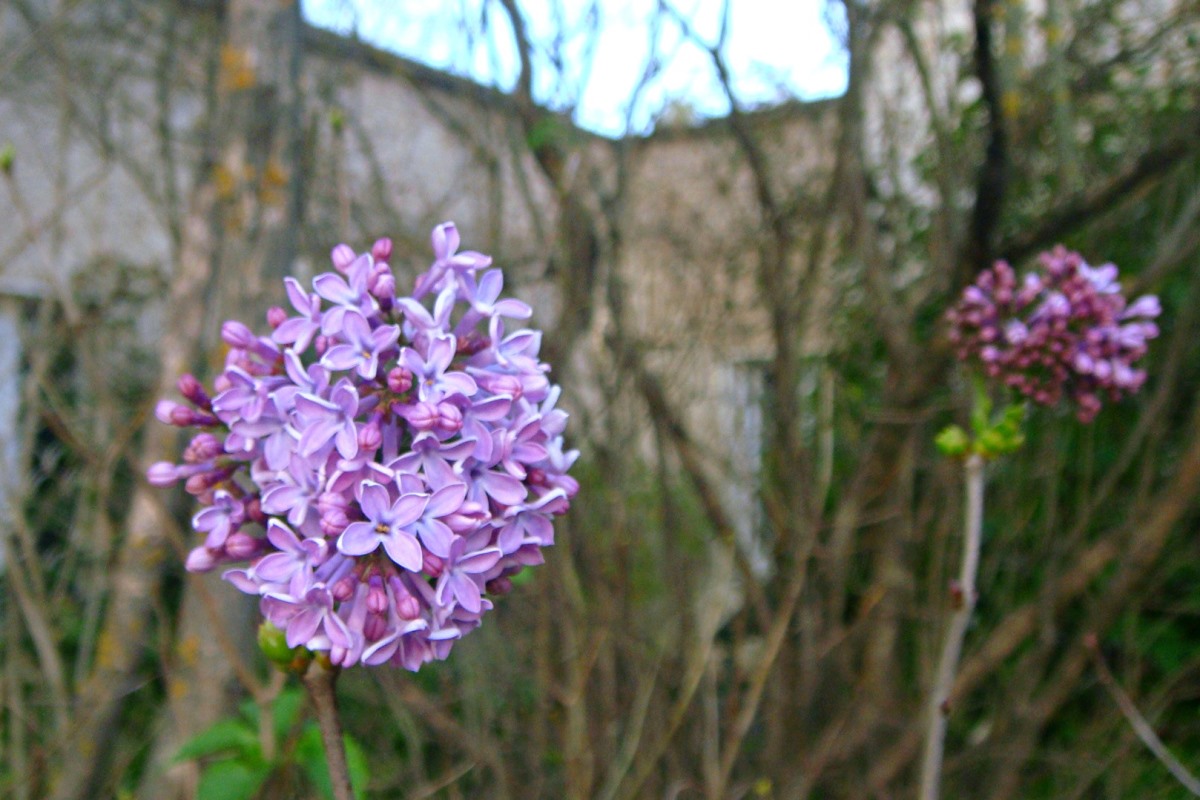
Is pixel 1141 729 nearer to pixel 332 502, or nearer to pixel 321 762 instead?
pixel 321 762

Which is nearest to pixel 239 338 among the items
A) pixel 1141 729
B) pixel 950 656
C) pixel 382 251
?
pixel 382 251

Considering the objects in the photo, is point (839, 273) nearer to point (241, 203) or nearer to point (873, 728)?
point (873, 728)

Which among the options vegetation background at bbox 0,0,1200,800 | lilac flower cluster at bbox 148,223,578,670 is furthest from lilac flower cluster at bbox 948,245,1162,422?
lilac flower cluster at bbox 148,223,578,670

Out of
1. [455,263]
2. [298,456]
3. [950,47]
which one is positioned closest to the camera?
[298,456]

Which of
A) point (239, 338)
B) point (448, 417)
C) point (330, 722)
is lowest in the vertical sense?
point (330, 722)

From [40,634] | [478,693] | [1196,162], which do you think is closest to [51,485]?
[40,634]

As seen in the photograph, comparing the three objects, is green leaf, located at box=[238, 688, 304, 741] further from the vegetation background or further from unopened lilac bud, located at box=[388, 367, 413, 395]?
unopened lilac bud, located at box=[388, 367, 413, 395]
